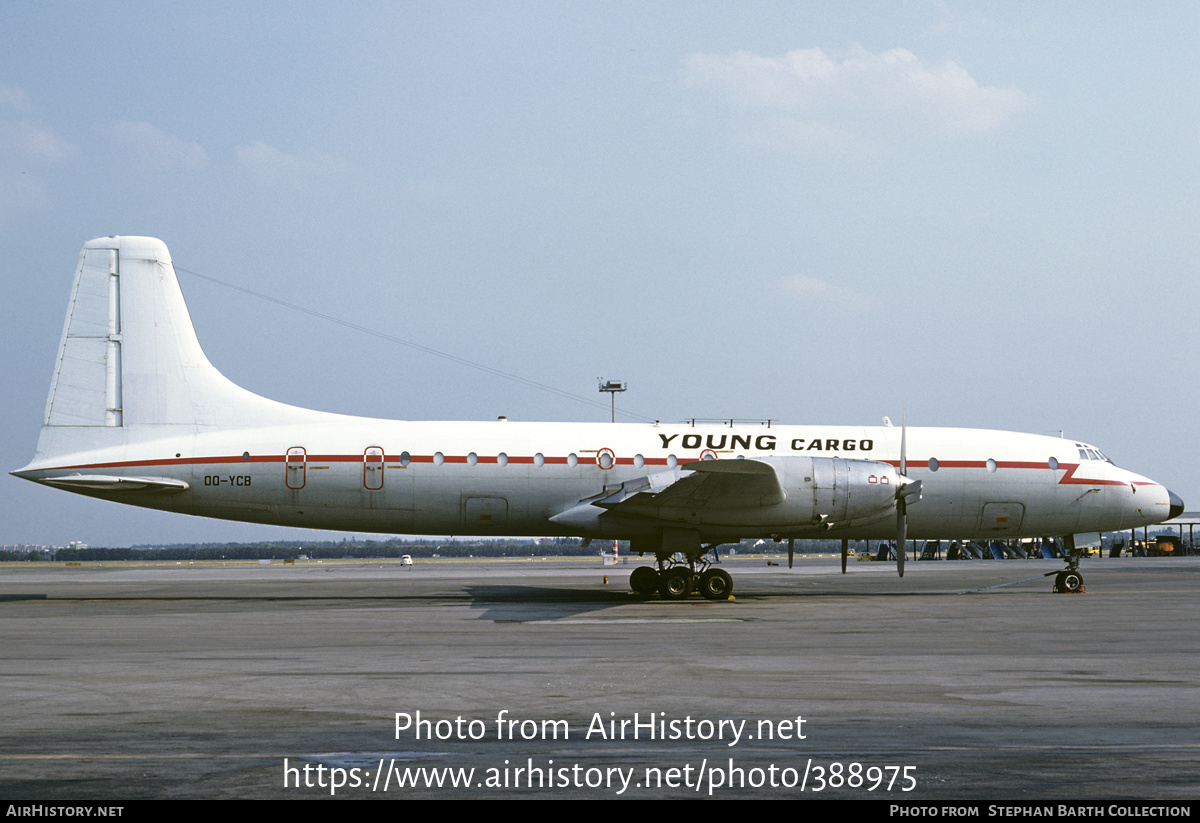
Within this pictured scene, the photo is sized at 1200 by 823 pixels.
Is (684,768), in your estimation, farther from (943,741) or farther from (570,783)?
(943,741)

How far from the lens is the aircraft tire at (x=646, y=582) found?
23.5 metres

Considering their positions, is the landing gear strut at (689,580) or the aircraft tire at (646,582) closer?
the landing gear strut at (689,580)

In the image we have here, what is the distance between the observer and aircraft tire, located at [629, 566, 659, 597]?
2345cm

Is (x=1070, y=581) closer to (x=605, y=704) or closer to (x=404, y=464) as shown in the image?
(x=404, y=464)

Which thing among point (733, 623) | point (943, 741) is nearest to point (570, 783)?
point (943, 741)

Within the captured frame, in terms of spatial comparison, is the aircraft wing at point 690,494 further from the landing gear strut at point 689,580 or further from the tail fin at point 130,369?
the tail fin at point 130,369

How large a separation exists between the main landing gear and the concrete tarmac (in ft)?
10.3

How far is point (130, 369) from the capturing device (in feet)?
75.6

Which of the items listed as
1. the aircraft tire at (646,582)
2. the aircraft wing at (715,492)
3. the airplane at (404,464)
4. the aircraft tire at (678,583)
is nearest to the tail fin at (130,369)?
the airplane at (404,464)

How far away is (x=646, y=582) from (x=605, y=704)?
575 inches

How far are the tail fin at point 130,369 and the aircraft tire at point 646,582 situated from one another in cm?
897

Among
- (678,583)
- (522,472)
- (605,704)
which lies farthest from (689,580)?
(605,704)

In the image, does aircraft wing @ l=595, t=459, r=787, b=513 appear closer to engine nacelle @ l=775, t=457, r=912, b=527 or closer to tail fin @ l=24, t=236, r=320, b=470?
engine nacelle @ l=775, t=457, r=912, b=527

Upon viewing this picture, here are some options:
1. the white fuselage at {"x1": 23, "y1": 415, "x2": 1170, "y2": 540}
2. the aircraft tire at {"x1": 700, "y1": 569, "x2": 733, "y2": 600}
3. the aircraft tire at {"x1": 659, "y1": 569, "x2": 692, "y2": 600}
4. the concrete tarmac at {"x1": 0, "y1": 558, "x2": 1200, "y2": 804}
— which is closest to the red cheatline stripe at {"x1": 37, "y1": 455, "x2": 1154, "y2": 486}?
the white fuselage at {"x1": 23, "y1": 415, "x2": 1170, "y2": 540}
